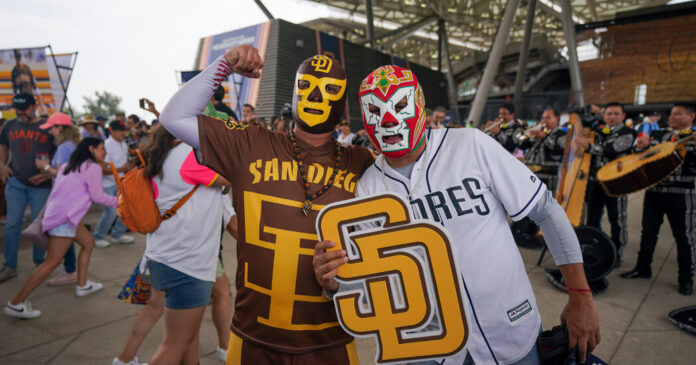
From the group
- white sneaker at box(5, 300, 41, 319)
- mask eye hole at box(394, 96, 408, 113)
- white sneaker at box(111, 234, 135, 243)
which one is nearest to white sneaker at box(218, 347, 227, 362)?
white sneaker at box(5, 300, 41, 319)

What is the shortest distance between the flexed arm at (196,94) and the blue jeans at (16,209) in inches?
180

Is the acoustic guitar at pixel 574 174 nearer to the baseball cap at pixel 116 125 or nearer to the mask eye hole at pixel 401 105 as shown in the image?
the mask eye hole at pixel 401 105

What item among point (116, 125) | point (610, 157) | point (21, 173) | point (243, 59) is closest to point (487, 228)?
point (243, 59)

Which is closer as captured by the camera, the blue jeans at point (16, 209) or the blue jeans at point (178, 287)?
the blue jeans at point (178, 287)

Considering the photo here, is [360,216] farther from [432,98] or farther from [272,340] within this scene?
[432,98]

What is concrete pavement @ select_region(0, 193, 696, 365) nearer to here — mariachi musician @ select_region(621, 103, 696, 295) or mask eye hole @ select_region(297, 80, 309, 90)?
mariachi musician @ select_region(621, 103, 696, 295)

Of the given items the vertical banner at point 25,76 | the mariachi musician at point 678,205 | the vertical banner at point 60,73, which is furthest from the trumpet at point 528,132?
the vertical banner at point 25,76

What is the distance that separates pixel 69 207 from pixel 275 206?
349cm

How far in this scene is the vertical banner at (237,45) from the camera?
16.0 m

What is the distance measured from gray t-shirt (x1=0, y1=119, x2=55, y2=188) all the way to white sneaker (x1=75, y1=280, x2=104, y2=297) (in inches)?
61.7

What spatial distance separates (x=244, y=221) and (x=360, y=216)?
1.74 feet

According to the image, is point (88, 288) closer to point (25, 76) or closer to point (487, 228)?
point (487, 228)

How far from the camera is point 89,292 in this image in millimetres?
4289

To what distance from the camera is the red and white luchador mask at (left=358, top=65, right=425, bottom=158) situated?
1.53 meters
